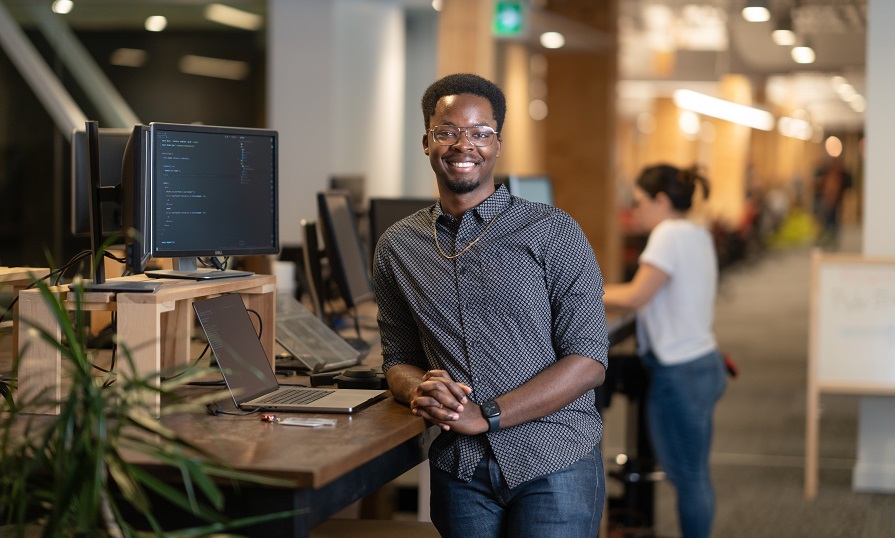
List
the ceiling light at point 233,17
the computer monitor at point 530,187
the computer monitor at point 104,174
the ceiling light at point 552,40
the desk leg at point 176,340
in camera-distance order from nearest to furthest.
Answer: the desk leg at point 176,340, the computer monitor at point 104,174, the computer monitor at point 530,187, the ceiling light at point 233,17, the ceiling light at point 552,40

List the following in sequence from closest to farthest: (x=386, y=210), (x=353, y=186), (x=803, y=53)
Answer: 1. (x=386, y=210)
2. (x=353, y=186)
3. (x=803, y=53)

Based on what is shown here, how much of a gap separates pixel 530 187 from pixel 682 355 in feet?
3.45

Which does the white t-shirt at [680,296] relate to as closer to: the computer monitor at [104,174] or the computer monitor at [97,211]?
the computer monitor at [104,174]

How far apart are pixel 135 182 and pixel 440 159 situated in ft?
2.41

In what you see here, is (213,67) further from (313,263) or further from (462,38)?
(313,263)

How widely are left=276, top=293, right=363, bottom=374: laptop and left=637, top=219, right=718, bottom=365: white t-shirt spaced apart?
1330 mm

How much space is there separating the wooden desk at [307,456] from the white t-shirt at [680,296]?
183 cm

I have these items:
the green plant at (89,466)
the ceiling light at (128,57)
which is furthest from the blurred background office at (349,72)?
the green plant at (89,466)

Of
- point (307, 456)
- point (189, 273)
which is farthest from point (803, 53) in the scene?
point (307, 456)

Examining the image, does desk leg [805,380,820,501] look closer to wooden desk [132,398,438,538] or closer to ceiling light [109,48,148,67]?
wooden desk [132,398,438,538]

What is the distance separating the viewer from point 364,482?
2.22 m

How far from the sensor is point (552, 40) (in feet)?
33.7

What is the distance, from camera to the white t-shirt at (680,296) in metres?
4.21

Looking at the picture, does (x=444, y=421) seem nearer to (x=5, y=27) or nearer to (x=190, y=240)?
(x=190, y=240)
